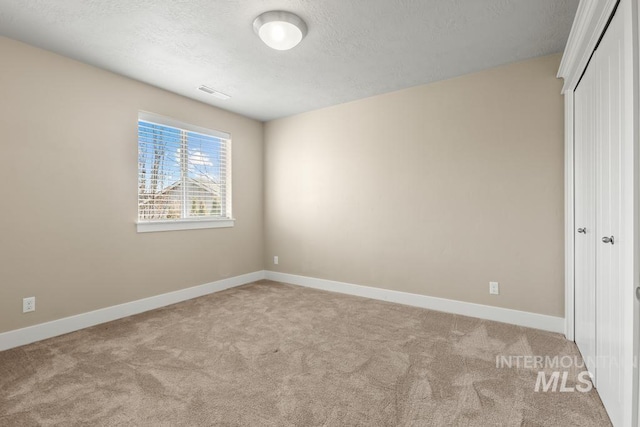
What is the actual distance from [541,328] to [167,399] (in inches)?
122

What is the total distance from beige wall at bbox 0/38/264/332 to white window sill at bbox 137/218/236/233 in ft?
0.24

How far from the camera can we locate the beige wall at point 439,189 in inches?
110

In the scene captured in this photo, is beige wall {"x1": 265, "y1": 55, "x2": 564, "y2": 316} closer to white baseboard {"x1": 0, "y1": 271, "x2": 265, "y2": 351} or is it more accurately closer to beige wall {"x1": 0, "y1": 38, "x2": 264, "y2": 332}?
white baseboard {"x1": 0, "y1": 271, "x2": 265, "y2": 351}

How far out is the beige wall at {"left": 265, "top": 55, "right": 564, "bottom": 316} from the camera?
2807mm

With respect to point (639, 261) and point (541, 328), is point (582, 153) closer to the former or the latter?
point (639, 261)

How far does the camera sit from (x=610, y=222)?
1.64m

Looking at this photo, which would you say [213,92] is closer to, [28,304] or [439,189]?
[28,304]

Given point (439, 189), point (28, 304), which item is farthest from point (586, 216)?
point (28, 304)

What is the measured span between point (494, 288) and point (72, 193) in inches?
164

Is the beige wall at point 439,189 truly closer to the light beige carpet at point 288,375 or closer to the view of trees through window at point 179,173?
the light beige carpet at point 288,375

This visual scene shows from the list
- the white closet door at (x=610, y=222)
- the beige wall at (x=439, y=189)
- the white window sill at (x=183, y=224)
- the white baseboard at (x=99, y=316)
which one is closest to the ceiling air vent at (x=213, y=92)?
the beige wall at (x=439, y=189)

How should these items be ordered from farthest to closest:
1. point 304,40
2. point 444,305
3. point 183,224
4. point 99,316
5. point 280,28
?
point 183,224, point 444,305, point 99,316, point 304,40, point 280,28

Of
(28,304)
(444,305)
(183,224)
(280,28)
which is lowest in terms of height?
(444,305)

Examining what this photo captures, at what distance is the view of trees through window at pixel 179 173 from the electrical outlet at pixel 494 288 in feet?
11.3
